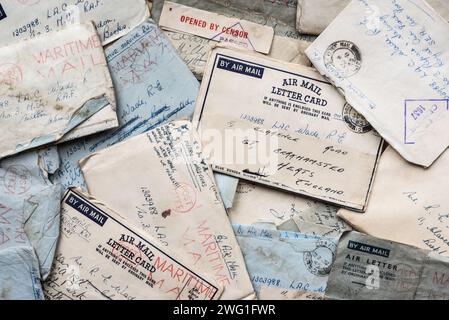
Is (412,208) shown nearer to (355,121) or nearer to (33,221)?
(355,121)

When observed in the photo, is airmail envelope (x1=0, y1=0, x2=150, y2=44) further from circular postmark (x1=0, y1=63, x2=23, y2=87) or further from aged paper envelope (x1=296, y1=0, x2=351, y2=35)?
aged paper envelope (x1=296, y1=0, x2=351, y2=35)

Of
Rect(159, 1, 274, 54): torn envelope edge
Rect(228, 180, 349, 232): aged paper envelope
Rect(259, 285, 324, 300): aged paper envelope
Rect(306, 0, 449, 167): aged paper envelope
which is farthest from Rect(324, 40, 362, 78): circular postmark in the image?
Rect(259, 285, 324, 300): aged paper envelope

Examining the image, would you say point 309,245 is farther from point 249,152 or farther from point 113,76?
point 113,76

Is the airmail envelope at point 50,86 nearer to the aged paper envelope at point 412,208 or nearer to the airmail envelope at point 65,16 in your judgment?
the airmail envelope at point 65,16

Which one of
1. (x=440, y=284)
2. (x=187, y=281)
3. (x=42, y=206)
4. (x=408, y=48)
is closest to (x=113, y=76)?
(x=42, y=206)

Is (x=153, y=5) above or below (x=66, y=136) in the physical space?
above

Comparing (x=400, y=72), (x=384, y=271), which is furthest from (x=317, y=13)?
(x=384, y=271)
